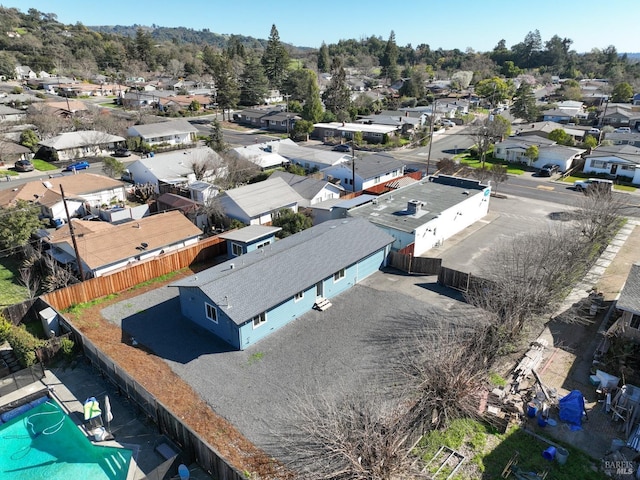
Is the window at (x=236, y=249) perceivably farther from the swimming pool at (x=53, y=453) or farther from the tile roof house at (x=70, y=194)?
the tile roof house at (x=70, y=194)

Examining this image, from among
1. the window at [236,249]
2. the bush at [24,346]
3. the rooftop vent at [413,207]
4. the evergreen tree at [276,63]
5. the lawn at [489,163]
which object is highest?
the evergreen tree at [276,63]

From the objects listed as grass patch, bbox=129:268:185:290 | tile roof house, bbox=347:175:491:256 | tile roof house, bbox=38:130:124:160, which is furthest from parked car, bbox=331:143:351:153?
grass patch, bbox=129:268:185:290

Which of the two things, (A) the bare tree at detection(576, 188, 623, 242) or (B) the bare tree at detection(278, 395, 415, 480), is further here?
(A) the bare tree at detection(576, 188, 623, 242)

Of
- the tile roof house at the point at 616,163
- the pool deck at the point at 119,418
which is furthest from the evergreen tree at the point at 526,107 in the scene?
the pool deck at the point at 119,418

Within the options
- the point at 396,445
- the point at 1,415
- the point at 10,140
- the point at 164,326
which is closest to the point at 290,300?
the point at 164,326

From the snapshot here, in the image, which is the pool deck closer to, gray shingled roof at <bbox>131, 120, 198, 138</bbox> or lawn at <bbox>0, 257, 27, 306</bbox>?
lawn at <bbox>0, 257, 27, 306</bbox>

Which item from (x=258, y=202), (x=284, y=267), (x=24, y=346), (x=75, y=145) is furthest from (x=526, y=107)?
(x=24, y=346)

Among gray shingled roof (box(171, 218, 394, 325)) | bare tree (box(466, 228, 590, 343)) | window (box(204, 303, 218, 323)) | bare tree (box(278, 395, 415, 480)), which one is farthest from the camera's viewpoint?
window (box(204, 303, 218, 323))
